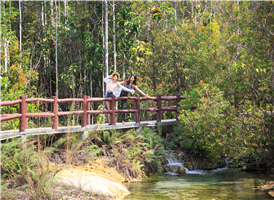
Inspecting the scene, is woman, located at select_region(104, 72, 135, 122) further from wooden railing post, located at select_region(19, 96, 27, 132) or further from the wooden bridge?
wooden railing post, located at select_region(19, 96, 27, 132)

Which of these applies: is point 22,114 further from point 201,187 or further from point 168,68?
point 168,68

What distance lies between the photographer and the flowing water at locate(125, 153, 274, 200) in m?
8.84

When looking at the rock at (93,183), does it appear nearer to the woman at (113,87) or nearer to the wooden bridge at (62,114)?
the wooden bridge at (62,114)

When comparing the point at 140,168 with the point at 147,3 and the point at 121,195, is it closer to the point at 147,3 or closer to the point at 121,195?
the point at 121,195

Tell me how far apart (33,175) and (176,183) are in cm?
470

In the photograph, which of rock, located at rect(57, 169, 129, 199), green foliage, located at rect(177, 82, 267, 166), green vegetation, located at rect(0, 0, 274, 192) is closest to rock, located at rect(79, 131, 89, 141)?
green vegetation, located at rect(0, 0, 274, 192)

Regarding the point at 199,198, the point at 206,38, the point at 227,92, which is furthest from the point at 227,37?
the point at 199,198

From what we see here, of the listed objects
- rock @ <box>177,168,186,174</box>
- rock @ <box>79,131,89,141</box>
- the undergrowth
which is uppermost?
rock @ <box>79,131,89,141</box>

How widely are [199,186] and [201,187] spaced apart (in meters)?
0.12

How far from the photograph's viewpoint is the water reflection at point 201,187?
8811 mm

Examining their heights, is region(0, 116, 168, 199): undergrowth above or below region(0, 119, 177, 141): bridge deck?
below

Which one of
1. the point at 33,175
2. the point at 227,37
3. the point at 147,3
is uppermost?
the point at 147,3

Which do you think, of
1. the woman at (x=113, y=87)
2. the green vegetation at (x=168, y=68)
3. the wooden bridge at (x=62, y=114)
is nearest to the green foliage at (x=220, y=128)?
the green vegetation at (x=168, y=68)

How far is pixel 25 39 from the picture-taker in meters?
19.2
